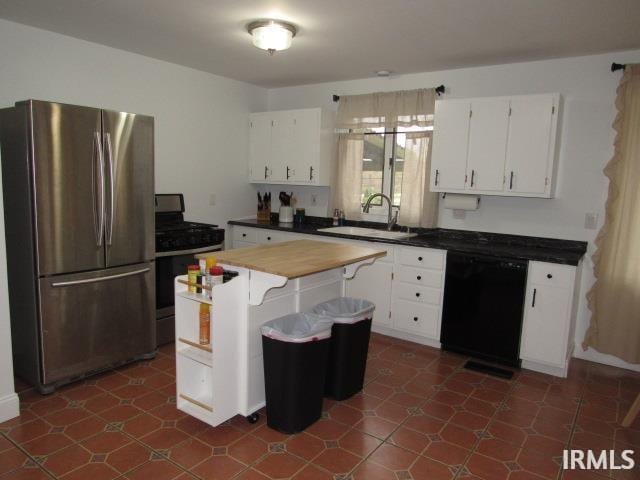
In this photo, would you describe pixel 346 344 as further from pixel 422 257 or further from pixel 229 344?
pixel 422 257

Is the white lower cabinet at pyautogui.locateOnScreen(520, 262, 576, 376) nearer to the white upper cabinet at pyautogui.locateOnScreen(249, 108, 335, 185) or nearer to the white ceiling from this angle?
the white ceiling

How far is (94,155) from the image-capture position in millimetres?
2887

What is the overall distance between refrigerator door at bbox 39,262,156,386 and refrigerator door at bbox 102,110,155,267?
149mm

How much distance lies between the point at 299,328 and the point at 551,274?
1.94 meters

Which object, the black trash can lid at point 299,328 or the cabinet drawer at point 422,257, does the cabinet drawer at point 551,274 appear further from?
the black trash can lid at point 299,328

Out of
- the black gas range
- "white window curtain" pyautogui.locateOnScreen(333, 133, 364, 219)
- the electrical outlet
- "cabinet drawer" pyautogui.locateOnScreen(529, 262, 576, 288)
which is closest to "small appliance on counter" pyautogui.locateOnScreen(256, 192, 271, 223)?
"white window curtain" pyautogui.locateOnScreen(333, 133, 364, 219)

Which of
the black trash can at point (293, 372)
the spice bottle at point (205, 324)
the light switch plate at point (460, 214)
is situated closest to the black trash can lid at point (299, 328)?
the black trash can at point (293, 372)

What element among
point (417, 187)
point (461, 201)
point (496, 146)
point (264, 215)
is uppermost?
point (496, 146)

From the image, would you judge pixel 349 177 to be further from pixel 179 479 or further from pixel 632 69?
pixel 179 479

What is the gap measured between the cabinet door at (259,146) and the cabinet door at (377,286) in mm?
1676

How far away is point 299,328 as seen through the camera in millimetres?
2652

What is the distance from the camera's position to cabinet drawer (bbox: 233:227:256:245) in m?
4.89

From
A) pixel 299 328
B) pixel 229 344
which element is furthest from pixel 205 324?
pixel 299 328

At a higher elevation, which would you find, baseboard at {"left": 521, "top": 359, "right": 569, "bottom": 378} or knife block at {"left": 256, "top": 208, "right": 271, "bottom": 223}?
knife block at {"left": 256, "top": 208, "right": 271, "bottom": 223}
